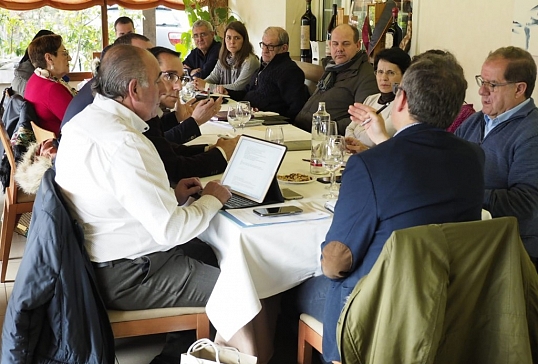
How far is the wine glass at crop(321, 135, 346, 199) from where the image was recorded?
7.93 feet

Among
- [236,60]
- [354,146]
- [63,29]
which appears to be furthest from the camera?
[63,29]

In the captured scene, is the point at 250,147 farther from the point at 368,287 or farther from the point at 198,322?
the point at 368,287

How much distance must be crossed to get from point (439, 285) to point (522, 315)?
0.84ft

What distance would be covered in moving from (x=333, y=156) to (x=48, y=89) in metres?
2.12

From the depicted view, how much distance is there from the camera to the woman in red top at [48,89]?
386 centimetres

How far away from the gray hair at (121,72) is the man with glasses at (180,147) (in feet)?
0.49

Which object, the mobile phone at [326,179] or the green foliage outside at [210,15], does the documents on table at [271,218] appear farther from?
the green foliage outside at [210,15]

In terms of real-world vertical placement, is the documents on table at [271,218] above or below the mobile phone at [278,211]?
below

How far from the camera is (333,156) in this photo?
2.45 metres

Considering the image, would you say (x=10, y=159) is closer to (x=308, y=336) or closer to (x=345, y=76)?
(x=308, y=336)

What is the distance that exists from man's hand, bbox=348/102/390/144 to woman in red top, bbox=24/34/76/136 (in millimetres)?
1954

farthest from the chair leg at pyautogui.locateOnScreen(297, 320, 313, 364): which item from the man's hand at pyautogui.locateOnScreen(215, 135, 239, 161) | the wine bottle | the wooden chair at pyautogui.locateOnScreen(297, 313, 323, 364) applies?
the wine bottle

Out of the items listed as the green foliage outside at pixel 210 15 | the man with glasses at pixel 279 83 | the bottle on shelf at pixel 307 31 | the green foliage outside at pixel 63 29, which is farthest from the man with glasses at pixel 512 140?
the green foliage outside at pixel 63 29

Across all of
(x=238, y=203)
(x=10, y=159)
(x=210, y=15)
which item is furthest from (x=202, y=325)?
(x=210, y=15)
